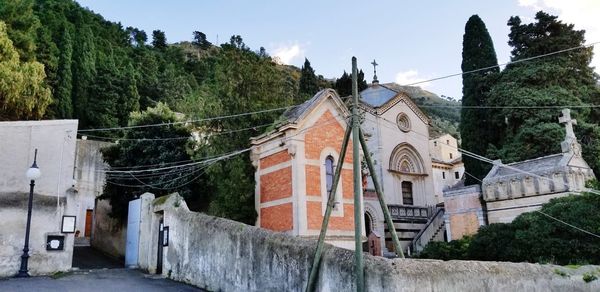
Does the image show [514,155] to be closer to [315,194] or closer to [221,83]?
[315,194]

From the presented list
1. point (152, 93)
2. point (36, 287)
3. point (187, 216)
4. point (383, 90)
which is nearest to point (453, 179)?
point (383, 90)

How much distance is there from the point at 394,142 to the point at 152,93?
27161mm

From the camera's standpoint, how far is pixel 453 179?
164ft

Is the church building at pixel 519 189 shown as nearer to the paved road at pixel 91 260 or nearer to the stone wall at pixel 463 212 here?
the stone wall at pixel 463 212

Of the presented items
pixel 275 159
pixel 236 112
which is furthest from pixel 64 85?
pixel 275 159

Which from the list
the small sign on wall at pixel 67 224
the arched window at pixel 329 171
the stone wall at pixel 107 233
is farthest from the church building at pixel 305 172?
the stone wall at pixel 107 233

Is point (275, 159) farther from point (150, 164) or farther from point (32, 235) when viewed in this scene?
point (32, 235)

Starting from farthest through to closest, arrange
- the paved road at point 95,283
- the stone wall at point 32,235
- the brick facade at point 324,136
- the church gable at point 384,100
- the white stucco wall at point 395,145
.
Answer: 1. the church gable at point 384,100
2. the white stucco wall at point 395,145
3. the brick facade at point 324,136
4. the stone wall at point 32,235
5. the paved road at point 95,283

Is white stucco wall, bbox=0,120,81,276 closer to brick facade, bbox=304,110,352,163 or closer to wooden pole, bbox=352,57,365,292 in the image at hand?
brick facade, bbox=304,110,352,163

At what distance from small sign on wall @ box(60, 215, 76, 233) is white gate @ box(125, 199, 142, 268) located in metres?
2.76

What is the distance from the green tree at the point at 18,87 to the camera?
86.7 ft

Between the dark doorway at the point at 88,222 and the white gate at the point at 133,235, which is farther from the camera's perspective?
the dark doorway at the point at 88,222

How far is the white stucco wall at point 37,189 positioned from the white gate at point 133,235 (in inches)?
106

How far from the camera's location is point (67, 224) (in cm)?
1514
